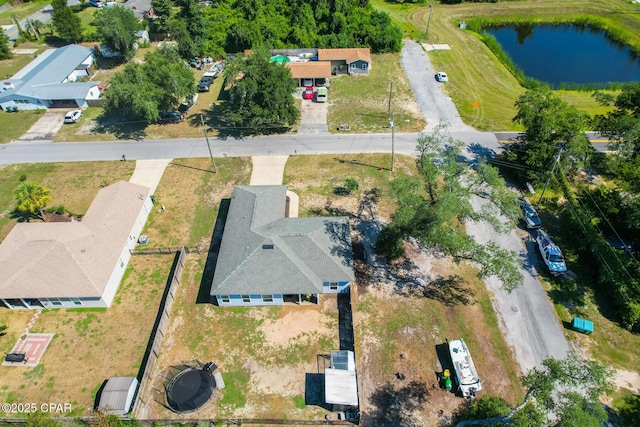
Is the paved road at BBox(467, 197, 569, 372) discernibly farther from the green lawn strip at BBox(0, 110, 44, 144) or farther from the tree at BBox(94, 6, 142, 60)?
the tree at BBox(94, 6, 142, 60)

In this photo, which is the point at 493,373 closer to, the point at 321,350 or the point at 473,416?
the point at 473,416

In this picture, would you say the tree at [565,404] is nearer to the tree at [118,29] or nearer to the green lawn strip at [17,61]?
the tree at [118,29]

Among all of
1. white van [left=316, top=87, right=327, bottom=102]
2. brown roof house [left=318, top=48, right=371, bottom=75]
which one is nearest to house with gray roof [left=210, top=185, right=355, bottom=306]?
white van [left=316, top=87, right=327, bottom=102]

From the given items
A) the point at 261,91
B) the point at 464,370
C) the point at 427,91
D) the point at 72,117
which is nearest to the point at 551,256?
the point at 464,370

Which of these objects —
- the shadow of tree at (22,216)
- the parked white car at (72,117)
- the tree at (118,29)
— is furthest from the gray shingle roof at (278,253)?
the tree at (118,29)

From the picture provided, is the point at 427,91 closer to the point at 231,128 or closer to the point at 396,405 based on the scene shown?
the point at 231,128

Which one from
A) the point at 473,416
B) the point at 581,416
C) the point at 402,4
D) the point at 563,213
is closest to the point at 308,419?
the point at 473,416
